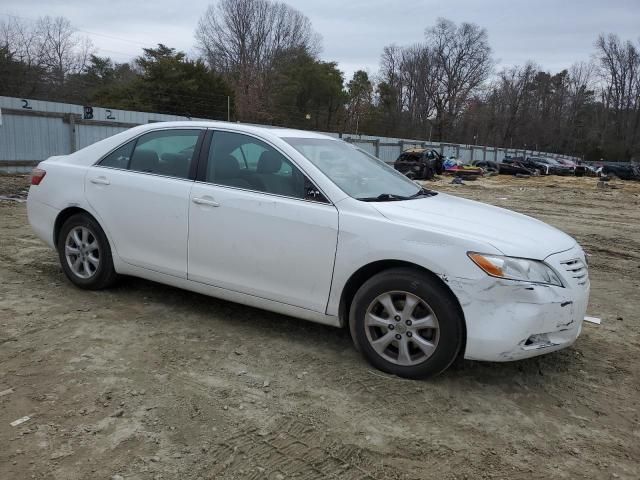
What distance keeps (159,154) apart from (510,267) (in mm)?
2905

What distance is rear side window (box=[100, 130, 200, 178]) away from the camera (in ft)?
13.6

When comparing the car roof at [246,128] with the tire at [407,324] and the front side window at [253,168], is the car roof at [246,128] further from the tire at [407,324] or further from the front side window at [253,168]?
the tire at [407,324]

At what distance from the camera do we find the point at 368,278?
3426 millimetres

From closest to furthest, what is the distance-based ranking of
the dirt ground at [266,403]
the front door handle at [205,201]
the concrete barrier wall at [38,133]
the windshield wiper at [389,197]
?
the dirt ground at [266,403] < the windshield wiper at [389,197] < the front door handle at [205,201] < the concrete barrier wall at [38,133]

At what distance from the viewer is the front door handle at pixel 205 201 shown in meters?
3.84

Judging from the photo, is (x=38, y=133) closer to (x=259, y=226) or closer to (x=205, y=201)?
(x=205, y=201)

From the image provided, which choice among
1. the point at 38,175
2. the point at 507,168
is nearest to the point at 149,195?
the point at 38,175

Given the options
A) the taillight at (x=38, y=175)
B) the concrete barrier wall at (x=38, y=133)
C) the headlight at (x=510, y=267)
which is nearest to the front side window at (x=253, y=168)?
the headlight at (x=510, y=267)

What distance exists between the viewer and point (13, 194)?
11336mm

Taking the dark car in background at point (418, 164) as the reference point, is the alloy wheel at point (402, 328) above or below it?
below

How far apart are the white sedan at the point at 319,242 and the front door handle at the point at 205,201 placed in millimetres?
19

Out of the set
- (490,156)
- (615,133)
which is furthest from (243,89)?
(615,133)

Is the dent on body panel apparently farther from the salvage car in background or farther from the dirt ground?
the salvage car in background

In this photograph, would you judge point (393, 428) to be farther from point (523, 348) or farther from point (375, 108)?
point (375, 108)
